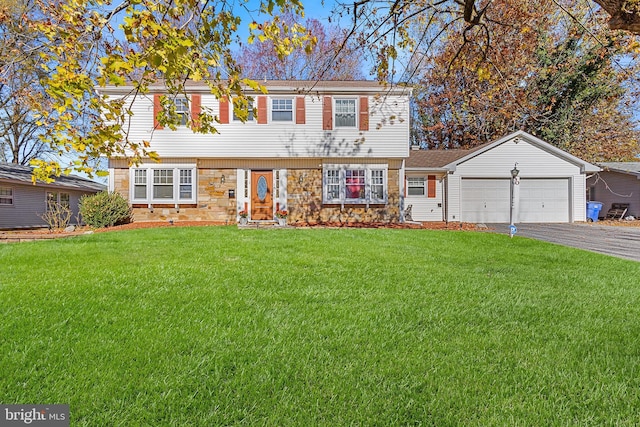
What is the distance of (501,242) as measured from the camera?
27.1 feet

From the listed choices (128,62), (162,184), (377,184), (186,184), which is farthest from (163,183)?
(128,62)

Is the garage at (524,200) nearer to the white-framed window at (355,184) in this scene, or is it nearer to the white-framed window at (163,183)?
the white-framed window at (355,184)

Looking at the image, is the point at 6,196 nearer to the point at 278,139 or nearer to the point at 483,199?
the point at 278,139

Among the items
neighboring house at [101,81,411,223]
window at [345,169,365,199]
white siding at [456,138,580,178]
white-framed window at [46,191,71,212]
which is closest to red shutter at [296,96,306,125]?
neighboring house at [101,81,411,223]

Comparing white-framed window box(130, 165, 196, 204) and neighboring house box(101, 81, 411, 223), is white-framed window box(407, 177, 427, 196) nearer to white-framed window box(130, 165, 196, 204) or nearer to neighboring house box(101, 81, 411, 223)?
neighboring house box(101, 81, 411, 223)

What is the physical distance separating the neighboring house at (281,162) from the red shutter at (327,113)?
0.04m

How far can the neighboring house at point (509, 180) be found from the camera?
15.4 meters

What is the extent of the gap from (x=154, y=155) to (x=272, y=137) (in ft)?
34.7

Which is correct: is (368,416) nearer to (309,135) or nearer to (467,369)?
(467,369)

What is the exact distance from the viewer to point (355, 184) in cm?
1358

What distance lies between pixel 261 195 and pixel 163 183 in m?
3.90

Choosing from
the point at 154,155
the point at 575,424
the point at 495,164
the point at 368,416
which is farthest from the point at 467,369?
the point at 495,164

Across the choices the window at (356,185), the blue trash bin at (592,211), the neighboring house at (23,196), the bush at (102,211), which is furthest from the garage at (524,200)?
the neighboring house at (23,196)

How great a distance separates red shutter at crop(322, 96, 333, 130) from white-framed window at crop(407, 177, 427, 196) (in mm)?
4974
